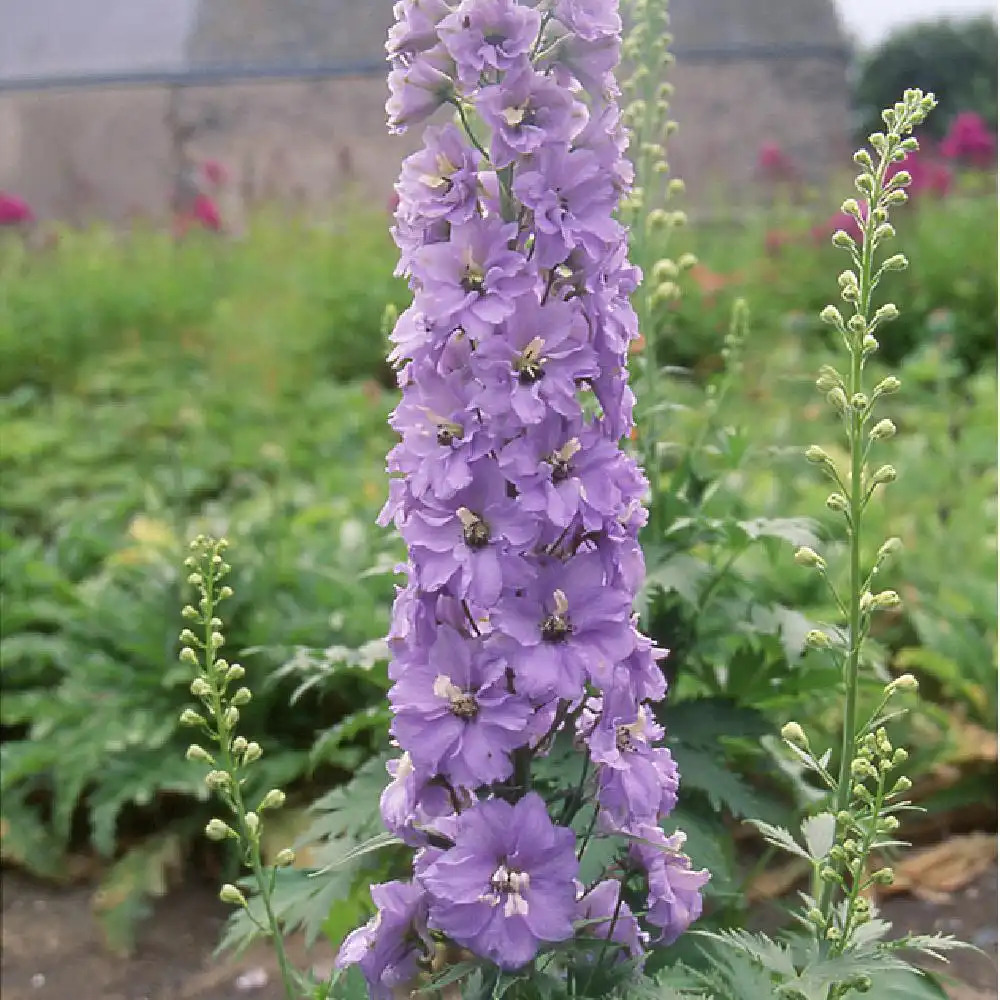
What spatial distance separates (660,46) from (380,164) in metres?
14.7

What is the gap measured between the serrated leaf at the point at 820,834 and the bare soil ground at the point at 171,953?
48.1 inches

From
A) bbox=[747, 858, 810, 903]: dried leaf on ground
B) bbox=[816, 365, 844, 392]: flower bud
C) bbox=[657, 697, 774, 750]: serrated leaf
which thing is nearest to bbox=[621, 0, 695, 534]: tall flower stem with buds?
bbox=[657, 697, 774, 750]: serrated leaf

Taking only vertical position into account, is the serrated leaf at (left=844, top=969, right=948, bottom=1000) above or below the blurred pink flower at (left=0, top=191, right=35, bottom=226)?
below

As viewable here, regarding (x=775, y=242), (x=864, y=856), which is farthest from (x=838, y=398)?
(x=775, y=242)

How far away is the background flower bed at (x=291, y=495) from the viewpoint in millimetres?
3215

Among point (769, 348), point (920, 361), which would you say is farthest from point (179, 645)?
point (769, 348)

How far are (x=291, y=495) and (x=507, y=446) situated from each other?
3.60 metres

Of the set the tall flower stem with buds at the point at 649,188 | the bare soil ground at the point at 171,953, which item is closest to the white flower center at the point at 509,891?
the tall flower stem with buds at the point at 649,188

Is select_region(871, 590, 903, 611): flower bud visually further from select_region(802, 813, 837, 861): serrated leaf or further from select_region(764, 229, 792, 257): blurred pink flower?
select_region(764, 229, 792, 257): blurred pink flower

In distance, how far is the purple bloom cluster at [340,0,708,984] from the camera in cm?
150

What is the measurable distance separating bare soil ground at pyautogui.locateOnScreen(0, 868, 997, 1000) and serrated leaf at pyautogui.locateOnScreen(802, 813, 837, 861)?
4.01 feet

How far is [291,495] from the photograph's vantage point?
5.00 meters

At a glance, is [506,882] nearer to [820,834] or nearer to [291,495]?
[820,834]

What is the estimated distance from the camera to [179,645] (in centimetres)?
354
